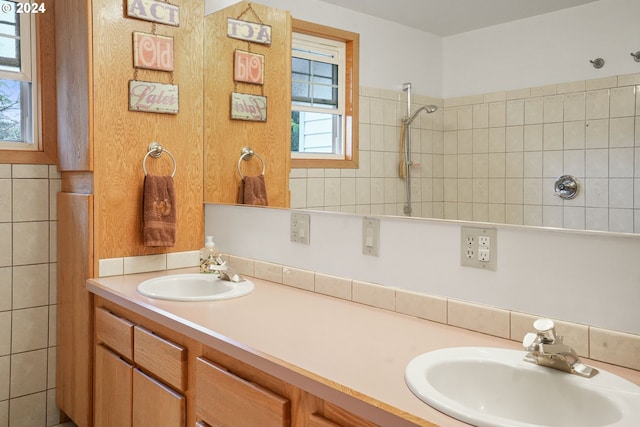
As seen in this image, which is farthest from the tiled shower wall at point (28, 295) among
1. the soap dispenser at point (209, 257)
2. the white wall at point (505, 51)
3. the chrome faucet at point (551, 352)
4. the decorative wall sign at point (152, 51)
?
the chrome faucet at point (551, 352)

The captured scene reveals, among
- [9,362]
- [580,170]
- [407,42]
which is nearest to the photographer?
[580,170]

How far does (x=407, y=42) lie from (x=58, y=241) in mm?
1942

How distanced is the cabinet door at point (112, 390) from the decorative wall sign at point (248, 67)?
1.30m

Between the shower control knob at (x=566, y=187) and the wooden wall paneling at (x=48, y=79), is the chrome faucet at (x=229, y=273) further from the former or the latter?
the shower control knob at (x=566, y=187)

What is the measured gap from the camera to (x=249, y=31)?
2438mm

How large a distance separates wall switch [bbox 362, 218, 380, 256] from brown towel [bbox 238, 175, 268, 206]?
615mm

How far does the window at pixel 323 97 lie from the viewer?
72.2 inches

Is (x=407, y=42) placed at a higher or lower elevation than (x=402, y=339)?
higher

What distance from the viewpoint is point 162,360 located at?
1.79m

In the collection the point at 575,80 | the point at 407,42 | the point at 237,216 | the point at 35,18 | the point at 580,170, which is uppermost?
the point at 35,18

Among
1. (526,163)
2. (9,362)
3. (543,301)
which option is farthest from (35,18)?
(543,301)

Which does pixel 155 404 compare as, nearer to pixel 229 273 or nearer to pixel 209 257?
pixel 229 273

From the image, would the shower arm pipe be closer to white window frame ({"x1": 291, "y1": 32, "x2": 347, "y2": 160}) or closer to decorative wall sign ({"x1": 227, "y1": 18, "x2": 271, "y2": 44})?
white window frame ({"x1": 291, "y1": 32, "x2": 347, "y2": 160})

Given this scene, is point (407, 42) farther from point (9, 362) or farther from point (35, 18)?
point (9, 362)
